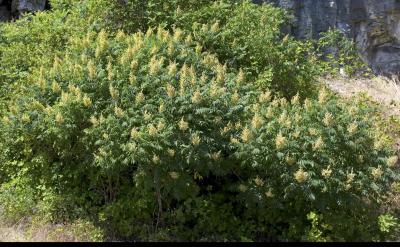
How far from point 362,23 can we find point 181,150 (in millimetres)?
8736

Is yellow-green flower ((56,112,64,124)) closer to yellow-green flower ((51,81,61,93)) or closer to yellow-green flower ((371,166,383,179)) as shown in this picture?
yellow-green flower ((51,81,61,93))

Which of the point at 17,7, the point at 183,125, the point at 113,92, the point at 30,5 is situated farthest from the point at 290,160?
the point at 17,7

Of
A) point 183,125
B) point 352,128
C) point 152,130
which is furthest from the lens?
point 352,128

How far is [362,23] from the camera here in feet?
43.8

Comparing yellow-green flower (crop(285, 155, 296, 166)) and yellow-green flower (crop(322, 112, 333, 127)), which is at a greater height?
yellow-green flower (crop(322, 112, 333, 127))

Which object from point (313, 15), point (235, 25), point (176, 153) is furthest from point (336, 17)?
point (176, 153)

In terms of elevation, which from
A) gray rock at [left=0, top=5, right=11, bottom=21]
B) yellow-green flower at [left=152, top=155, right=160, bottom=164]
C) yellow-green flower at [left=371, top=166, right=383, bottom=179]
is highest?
gray rock at [left=0, top=5, right=11, bottom=21]

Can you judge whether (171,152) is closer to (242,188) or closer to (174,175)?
(174,175)

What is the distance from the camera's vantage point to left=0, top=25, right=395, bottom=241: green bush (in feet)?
20.3

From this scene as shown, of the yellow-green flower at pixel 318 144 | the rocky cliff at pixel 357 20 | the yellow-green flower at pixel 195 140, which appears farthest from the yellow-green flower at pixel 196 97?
the rocky cliff at pixel 357 20

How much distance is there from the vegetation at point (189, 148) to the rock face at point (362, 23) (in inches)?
171

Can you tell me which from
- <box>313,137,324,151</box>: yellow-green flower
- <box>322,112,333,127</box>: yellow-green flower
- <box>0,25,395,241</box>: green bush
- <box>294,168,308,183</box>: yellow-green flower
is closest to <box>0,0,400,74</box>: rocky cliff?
<box>0,25,395,241</box>: green bush

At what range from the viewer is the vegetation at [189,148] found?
20.3ft

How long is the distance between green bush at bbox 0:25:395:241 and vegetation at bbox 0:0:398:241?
0.02 meters
